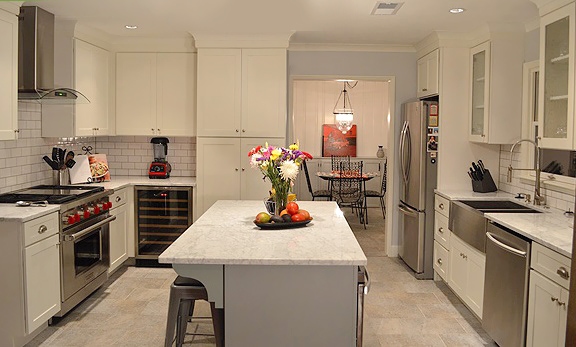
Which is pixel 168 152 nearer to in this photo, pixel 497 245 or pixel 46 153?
pixel 46 153

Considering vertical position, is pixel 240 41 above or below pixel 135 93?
above

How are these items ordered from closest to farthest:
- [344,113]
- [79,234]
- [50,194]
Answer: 1. [79,234]
2. [50,194]
3. [344,113]

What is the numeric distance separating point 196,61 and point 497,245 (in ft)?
12.1

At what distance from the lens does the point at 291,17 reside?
4742 millimetres

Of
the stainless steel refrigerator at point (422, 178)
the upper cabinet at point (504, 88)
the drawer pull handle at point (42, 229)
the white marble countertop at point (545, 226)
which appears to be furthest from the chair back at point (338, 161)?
the drawer pull handle at point (42, 229)

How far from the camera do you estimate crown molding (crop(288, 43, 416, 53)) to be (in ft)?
20.0

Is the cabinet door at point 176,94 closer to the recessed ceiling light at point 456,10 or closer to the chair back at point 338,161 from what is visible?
the recessed ceiling light at point 456,10

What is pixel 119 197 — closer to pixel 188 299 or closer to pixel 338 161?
pixel 188 299

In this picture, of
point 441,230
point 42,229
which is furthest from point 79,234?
point 441,230

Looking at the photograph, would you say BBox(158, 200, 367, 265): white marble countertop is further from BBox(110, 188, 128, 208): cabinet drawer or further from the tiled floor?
BBox(110, 188, 128, 208): cabinet drawer

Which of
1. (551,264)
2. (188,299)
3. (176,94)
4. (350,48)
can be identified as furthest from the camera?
(350,48)

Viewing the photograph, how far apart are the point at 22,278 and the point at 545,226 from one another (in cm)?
332

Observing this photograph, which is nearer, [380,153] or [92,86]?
[92,86]

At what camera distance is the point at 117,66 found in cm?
594
